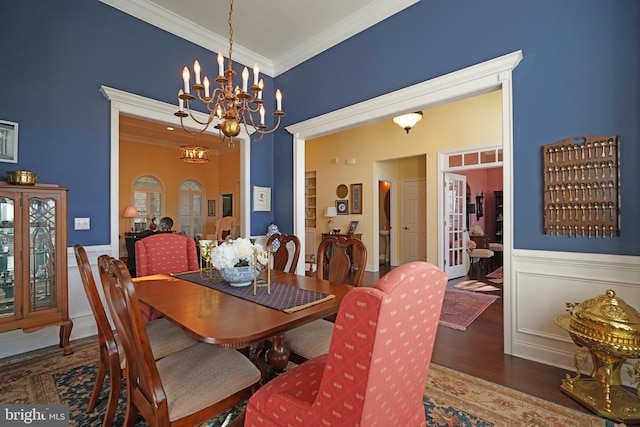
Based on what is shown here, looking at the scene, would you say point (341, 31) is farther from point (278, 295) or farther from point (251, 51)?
point (278, 295)

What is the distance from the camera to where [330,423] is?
94cm

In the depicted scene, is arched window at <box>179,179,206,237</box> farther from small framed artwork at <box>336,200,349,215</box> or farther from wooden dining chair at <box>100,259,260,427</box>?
wooden dining chair at <box>100,259,260,427</box>

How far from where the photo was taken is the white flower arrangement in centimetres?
188

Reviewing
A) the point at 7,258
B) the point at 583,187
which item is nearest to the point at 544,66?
the point at 583,187

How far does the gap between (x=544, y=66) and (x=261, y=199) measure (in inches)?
139

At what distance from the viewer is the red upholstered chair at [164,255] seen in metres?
2.60

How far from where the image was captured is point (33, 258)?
98.8 inches

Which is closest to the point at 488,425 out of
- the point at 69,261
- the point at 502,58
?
the point at 502,58

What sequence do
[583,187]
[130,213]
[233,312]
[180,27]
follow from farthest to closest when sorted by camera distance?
[130,213] < [180,27] < [583,187] < [233,312]

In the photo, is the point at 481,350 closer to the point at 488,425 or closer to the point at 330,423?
the point at 488,425

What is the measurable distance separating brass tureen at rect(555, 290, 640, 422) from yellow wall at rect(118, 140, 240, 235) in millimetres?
8137

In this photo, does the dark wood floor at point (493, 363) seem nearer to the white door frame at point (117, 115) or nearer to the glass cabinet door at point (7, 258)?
the white door frame at point (117, 115)

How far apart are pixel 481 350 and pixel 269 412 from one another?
89.6 inches

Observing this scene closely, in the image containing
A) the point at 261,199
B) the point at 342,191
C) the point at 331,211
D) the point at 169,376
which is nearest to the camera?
the point at 169,376
